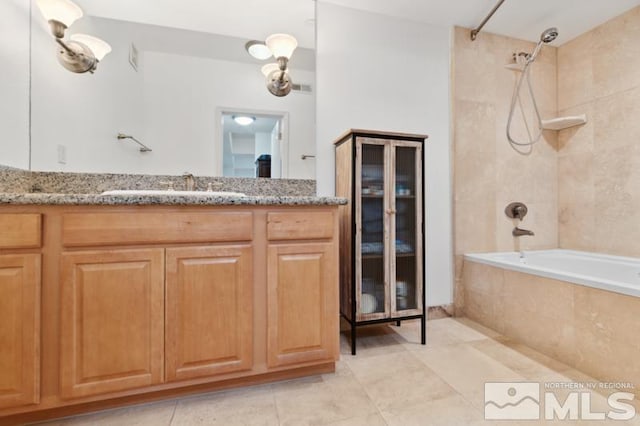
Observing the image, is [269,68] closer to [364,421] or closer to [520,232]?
[364,421]

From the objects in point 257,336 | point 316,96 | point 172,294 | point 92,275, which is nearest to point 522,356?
point 257,336

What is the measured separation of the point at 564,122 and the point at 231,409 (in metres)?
3.14

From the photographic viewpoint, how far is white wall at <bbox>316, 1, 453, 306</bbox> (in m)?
1.97

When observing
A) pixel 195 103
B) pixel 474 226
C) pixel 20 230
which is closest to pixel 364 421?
pixel 20 230

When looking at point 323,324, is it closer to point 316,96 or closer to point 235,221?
point 235,221

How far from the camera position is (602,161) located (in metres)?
2.24

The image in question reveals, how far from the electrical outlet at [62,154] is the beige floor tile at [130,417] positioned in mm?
1249

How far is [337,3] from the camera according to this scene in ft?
6.47

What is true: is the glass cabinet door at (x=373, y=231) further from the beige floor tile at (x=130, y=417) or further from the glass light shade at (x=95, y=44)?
the glass light shade at (x=95, y=44)

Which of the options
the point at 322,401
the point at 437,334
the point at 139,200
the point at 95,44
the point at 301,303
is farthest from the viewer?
the point at 437,334

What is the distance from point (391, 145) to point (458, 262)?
118cm

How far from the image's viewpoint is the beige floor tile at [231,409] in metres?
1.13

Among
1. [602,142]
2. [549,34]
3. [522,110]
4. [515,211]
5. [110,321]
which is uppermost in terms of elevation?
[549,34]

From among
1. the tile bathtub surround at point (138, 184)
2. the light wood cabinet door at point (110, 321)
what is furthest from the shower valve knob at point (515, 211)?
the light wood cabinet door at point (110, 321)
